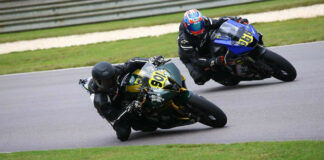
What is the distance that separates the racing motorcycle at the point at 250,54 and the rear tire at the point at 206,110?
7.69ft

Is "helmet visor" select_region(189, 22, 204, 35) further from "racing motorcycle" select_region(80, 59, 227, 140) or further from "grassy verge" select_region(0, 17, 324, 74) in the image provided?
"grassy verge" select_region(0, 17, 324, 74)

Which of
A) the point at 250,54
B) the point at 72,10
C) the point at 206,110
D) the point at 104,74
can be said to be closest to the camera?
the point at 104,74

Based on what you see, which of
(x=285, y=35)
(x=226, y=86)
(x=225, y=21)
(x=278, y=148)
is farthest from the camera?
(x=285, y=35)

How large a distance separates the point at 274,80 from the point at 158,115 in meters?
3.52

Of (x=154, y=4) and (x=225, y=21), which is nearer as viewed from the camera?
(x=225, y=21)

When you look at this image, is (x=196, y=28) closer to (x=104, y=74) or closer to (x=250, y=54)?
(x=250, y=54)

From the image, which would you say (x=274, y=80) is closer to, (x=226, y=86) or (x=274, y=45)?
(x=226, y=86)

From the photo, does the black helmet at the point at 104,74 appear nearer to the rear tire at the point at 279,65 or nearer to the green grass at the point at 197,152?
the green grass at the point at 197,152

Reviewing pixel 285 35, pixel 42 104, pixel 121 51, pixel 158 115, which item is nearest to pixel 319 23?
pixel 285 35

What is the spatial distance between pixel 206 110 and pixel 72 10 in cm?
1721

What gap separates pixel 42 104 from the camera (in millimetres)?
11852

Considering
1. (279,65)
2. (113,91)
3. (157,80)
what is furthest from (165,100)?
(279,65)

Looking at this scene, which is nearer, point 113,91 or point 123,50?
point 113,91

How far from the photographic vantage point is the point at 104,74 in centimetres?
716
